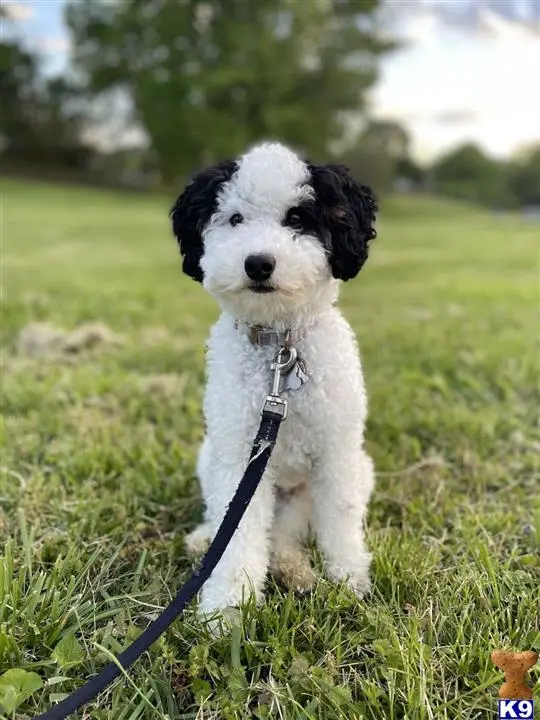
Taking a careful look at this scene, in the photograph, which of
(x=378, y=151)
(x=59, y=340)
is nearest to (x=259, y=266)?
(x=59, y=340)

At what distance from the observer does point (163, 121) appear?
33.8 m

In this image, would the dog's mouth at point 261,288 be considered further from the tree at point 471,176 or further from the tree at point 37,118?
the tree at point 471,176

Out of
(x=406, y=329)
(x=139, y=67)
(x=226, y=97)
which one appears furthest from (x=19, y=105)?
(x=406, y=329)

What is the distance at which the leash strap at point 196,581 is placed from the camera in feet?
6.08

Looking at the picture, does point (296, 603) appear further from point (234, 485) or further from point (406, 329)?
point (406, 329)

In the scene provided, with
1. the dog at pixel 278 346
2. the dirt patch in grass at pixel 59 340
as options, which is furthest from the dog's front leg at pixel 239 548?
the dirt patch in grass at pixel 59 340

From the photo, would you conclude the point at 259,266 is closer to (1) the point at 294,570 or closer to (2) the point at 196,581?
(2) the point at 196,581

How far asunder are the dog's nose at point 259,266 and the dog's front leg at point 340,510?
77 centimetres

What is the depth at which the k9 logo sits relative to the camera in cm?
197

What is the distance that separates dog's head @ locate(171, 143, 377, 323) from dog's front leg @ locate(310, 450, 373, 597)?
65cm

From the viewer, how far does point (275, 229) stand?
2.42 m

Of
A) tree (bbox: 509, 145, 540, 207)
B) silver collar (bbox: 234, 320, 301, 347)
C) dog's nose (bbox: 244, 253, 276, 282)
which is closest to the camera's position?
dog's nose (bbox: 244, 253, 276, 282)

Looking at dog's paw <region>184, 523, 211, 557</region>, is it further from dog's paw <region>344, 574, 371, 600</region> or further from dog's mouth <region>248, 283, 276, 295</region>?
dog's mouth <region>248, 283, 276, 295</region>

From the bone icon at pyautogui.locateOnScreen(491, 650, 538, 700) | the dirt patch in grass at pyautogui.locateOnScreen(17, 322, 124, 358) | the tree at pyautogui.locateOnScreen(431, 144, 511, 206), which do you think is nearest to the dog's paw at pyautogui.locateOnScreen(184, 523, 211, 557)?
the bone icon at pyautogui.locateOnScreen(491, 650, 538, 700)
